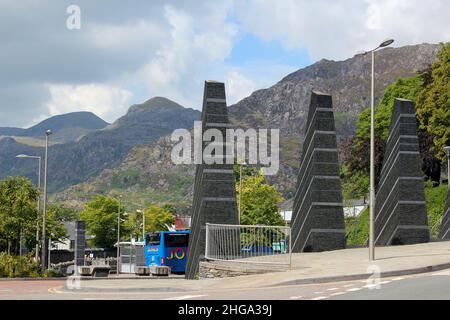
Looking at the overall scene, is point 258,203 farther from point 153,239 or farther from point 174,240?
point 174,240

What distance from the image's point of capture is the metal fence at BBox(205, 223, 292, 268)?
80.3 feet

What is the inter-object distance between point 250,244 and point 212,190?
4.14 m

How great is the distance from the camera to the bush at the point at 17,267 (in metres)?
37.8

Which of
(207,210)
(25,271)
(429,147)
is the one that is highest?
(429,147)

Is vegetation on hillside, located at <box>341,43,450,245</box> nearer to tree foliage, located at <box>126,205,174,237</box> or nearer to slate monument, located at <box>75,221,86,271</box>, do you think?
slate monument, located at <box>75,221,86,271</box>

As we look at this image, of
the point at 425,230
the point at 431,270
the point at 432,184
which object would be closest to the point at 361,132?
the point at 432,184

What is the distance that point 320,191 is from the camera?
1262 inches

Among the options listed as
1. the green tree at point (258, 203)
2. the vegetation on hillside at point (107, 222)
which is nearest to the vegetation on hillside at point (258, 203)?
the green tree at point (258, 203)

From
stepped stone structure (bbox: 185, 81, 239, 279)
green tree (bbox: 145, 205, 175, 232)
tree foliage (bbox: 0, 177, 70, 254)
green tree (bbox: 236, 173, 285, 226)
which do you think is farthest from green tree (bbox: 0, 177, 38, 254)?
green tree (bbox: 145, 205, 175, 232)

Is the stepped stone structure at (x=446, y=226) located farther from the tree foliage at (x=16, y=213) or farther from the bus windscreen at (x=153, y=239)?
the tree foliage at (x=16, y=213)
